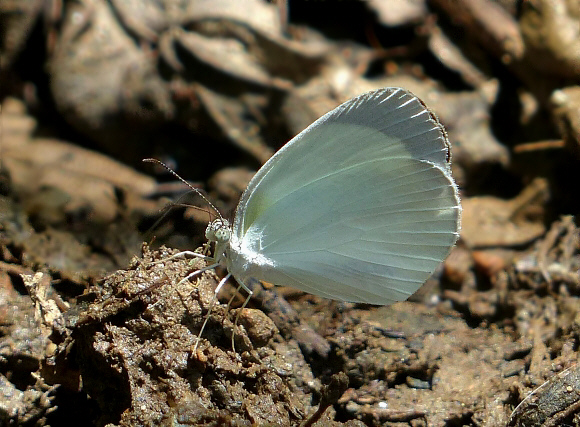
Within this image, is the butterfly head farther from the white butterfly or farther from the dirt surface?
the dirt surface

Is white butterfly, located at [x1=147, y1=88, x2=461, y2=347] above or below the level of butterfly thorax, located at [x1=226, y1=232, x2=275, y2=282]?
above

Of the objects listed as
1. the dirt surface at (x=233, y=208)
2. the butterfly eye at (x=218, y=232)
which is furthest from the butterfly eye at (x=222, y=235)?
the dirt surface at (x=233, y=208)

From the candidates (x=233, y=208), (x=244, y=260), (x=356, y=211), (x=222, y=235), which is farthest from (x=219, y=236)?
(x=233, y=208)

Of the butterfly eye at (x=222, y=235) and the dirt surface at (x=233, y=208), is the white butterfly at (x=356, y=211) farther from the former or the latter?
the dirt surface at (x=233, y=208)

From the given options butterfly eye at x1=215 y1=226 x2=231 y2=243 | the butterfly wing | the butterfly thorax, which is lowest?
the butterfly thorax

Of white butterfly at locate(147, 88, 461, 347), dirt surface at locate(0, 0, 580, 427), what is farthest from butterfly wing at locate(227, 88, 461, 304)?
dirt surface at locate(0, 0, 580, 427)

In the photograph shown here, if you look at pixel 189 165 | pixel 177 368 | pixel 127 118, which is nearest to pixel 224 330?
pixel 177 368

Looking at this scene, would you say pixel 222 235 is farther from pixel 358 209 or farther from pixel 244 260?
pixel 358 209
